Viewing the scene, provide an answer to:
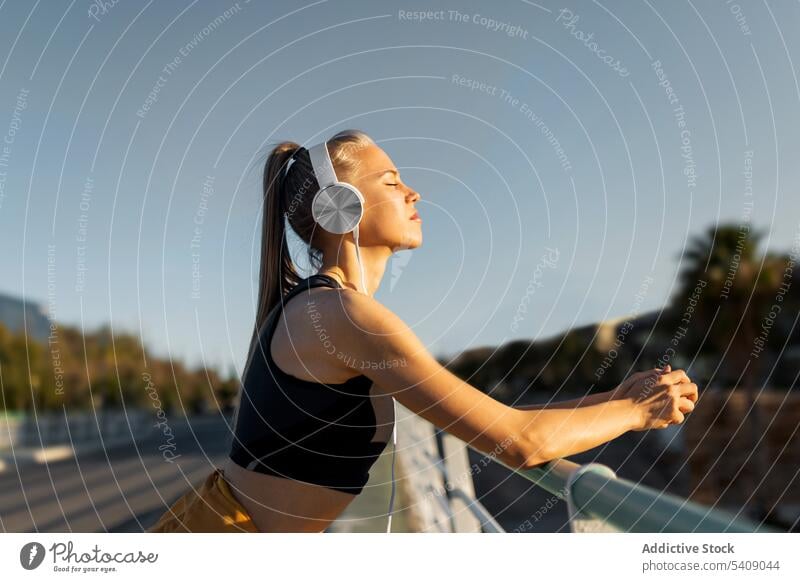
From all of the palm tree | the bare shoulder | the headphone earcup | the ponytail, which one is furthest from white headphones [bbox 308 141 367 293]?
the palm tree

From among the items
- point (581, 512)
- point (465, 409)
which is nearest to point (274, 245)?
point (465, 409)

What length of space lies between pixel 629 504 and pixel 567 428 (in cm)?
18

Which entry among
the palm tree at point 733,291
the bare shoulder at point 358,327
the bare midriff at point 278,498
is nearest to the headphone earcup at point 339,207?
the bare shoulder at point 358,327

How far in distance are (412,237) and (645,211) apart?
697 millimetres

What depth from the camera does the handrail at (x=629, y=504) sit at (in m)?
0.82

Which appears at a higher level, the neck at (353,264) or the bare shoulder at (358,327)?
the neck at (353,264)

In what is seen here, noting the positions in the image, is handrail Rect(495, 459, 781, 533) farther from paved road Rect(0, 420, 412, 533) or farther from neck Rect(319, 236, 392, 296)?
paved road Rect(0, 420, 412, 533)

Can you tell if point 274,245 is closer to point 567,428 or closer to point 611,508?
point 567,428

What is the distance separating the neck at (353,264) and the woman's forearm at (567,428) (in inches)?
18.1

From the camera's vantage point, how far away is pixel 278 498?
1380 mm

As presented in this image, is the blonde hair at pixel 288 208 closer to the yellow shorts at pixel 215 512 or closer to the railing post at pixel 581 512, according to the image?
the yellow shorts at pixel 215 512

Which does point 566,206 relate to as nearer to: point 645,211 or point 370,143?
point 645,211

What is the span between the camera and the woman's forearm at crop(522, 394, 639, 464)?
3.66 feet

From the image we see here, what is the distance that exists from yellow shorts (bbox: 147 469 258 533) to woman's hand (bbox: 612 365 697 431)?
2.17 feet
